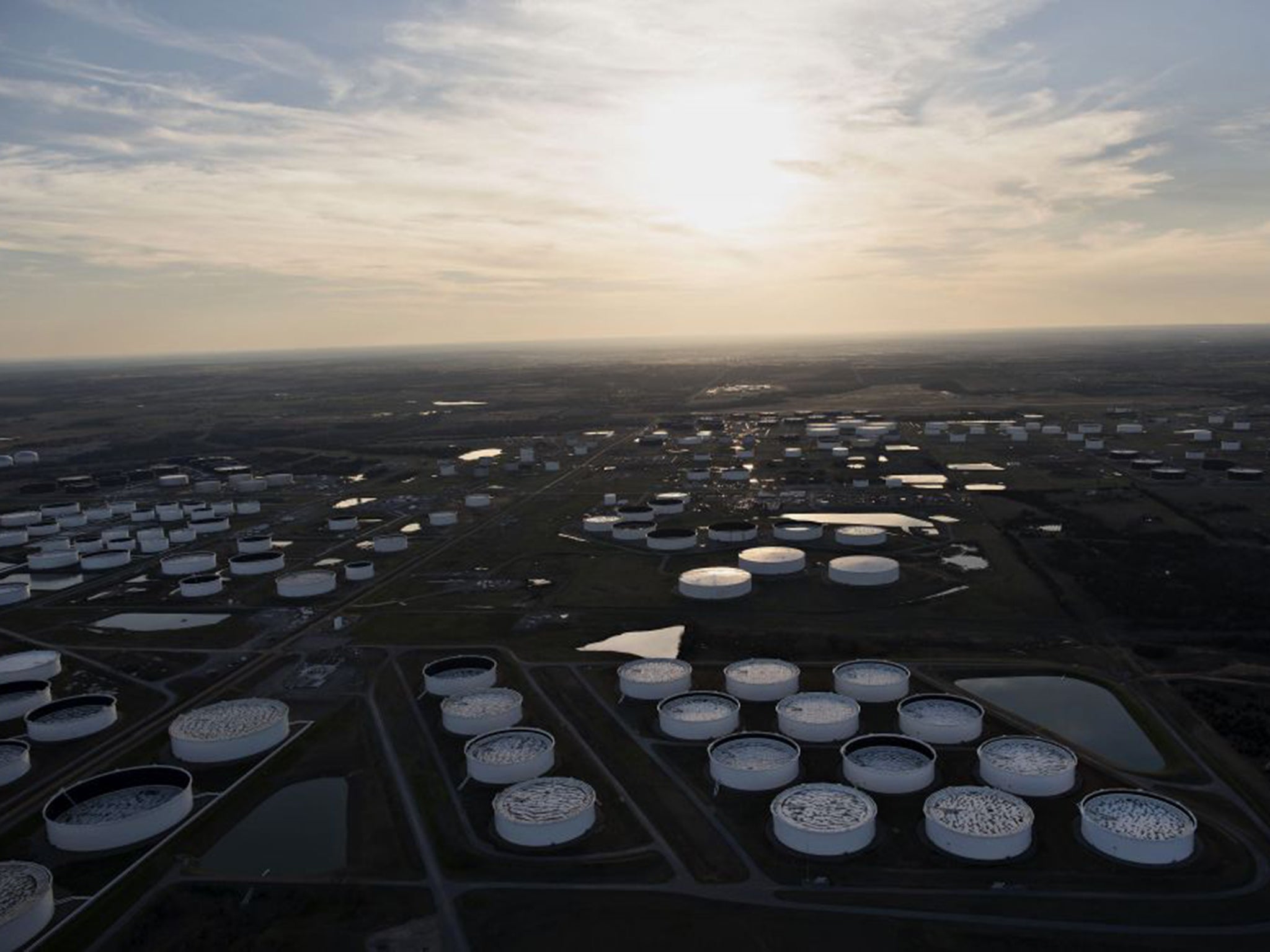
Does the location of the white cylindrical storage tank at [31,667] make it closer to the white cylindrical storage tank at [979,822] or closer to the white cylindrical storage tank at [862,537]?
the white cylindrical storage tank at [979,822]

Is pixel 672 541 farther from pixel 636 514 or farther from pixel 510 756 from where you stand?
pixel 510 756

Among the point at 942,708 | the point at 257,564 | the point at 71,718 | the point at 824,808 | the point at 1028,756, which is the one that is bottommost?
the point at 71,718

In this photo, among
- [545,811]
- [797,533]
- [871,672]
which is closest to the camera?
[545,811]

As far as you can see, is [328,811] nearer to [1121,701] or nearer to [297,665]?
[297,665]

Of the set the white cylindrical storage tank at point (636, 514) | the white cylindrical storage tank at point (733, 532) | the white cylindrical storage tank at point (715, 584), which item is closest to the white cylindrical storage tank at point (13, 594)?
the white cylindrical storage tank at point (636, 514)

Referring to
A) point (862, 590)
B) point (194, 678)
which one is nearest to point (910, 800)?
point (862, 590)

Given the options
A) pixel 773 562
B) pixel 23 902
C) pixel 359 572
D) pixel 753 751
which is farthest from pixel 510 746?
pixel 359 572
